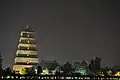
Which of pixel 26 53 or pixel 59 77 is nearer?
pixel 59 77

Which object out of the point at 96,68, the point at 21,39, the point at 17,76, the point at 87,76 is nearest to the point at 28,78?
the point at 17,76

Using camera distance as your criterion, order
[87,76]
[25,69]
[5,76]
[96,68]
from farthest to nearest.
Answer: [96,68]
[25,69]
[87,76]
[5,76]

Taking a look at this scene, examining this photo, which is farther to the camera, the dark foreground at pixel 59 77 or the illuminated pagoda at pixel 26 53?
the illuminated pagoda at pixel 26 53

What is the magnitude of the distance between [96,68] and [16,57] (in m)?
20.5

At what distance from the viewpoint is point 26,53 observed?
274 ft

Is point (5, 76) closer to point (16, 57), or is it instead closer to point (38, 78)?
point (38, 78)

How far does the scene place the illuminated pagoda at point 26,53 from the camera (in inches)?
3280

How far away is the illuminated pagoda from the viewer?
83312 mm

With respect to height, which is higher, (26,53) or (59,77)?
(26,53)

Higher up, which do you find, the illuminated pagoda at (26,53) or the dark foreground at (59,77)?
the illuminated pagoda at (26,53)

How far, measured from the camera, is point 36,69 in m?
80.9

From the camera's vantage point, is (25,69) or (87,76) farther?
(25,69)

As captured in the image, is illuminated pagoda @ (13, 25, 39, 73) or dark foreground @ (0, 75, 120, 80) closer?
dark foreground @ (0, 75, 120, 80)

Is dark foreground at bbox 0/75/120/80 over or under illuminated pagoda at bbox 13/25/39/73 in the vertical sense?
under
